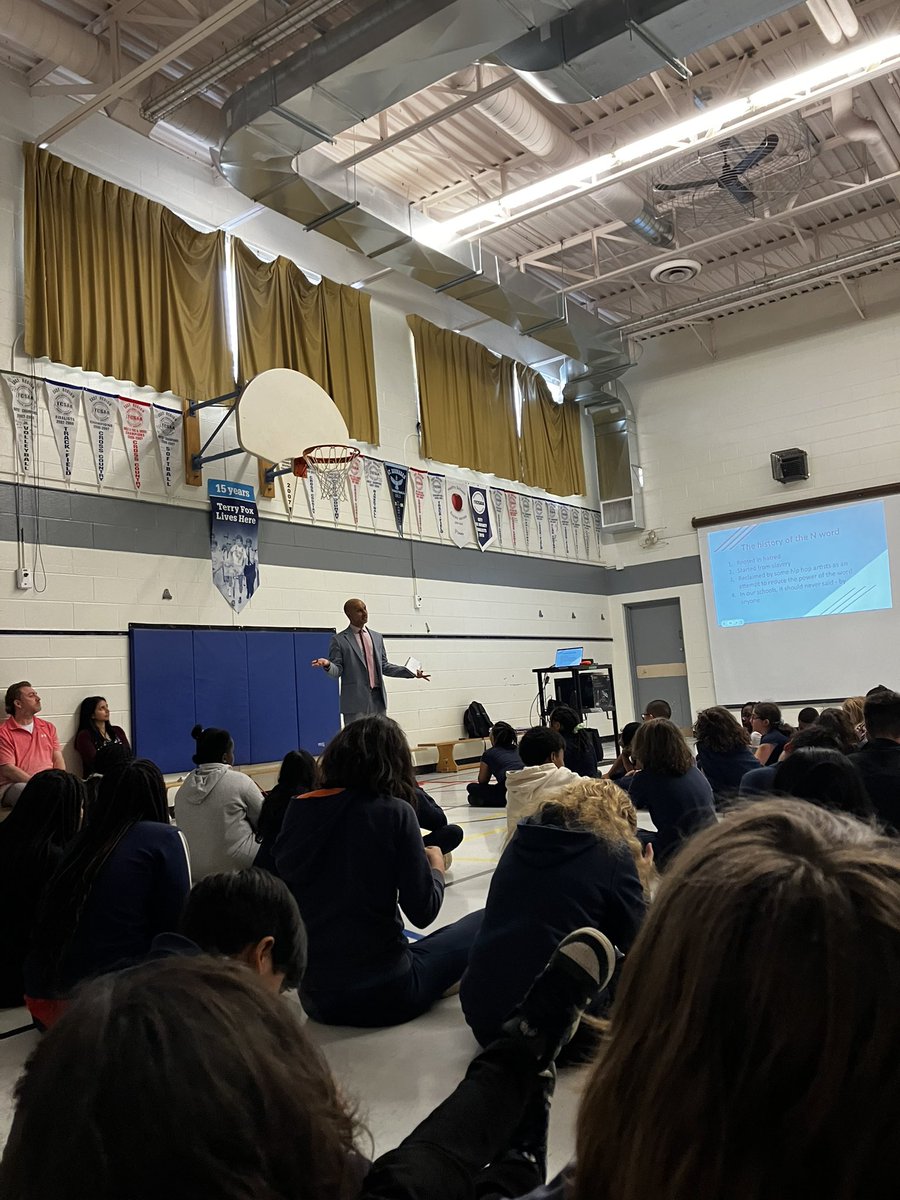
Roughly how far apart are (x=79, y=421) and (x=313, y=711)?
351cm

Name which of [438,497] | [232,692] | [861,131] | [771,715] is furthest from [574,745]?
[861,131]

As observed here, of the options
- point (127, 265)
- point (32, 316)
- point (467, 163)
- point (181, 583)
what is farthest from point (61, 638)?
point (467, 163)

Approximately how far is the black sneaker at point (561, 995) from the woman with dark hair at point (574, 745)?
216 inches

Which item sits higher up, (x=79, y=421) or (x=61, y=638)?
(x=79, y=421)

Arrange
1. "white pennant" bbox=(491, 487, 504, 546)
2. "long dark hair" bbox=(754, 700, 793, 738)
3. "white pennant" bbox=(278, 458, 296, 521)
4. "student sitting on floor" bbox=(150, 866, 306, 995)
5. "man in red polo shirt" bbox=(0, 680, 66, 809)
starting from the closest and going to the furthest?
"student sitting on floor" bbox=(150, 866, 306, 995) < "long dark hair" bbox=(754, 700, 793, 738) < "man in red polo shirt" bbox=(0, 680, 66, 809) < "white pennant" bbox=(278, 458, 296, 521) < "white pennant" bbox=(491, 487, 504, 546)

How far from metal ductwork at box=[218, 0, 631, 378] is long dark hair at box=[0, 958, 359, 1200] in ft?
21.5

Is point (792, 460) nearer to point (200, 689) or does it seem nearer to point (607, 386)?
point (607, 386)

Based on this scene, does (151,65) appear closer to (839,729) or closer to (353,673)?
(353,673)

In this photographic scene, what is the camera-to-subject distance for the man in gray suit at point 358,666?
7191 mm

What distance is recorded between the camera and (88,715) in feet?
23.0

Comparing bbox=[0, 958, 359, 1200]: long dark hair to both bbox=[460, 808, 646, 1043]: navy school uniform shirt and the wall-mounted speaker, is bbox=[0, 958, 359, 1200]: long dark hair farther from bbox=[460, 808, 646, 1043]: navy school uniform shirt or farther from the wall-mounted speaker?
the wall-mounted speaker

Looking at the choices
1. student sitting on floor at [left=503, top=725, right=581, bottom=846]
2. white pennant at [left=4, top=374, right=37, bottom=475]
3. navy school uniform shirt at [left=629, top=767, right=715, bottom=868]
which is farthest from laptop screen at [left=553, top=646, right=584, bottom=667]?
navy school uniform shirt at [left=629, top=767, right=715, bottom=868]

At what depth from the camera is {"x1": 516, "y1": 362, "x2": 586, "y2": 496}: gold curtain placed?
41.8ft

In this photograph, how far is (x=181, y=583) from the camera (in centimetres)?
802
